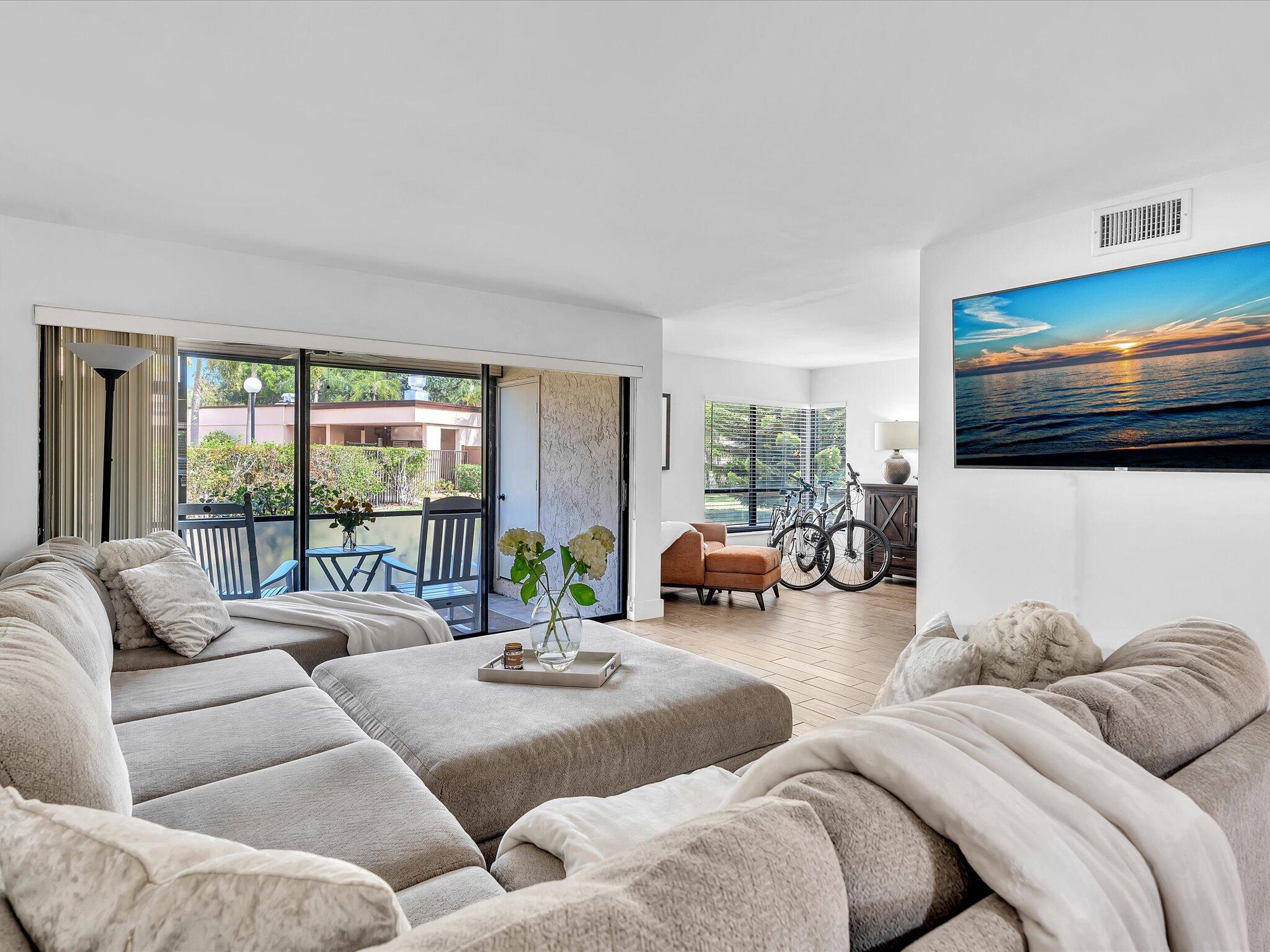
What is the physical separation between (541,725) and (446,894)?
83 cm

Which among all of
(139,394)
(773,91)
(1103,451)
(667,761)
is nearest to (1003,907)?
(667,761)

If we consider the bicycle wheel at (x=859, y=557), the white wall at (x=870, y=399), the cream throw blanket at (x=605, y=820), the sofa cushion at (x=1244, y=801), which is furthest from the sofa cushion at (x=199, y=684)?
the white wall at (x=870, y=399)

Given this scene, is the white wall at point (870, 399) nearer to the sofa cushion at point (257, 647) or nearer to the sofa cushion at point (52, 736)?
the sofa cushion at point (257, 647)

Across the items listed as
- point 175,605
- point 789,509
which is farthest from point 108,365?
point 789,509

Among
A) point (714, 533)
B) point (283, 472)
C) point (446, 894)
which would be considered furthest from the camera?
point (714, 533)

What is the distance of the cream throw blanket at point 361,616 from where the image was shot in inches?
130

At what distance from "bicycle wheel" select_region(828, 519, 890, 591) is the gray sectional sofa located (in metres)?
5.80

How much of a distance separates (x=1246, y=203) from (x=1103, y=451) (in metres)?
1.08

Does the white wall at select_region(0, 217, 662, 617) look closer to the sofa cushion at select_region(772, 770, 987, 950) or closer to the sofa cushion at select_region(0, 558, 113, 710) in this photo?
the sofa cushion at select_region(0, 558, 113, 710)

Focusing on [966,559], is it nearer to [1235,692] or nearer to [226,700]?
[1235,692]

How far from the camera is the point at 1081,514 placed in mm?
3314

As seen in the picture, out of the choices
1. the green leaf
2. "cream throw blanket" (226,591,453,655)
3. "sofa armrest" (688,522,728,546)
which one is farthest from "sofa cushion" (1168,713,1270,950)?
"sofa armrest" (688,522,728,546)

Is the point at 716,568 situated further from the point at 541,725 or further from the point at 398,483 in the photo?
the point at 541,725

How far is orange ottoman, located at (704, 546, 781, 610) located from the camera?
611 centimetres
